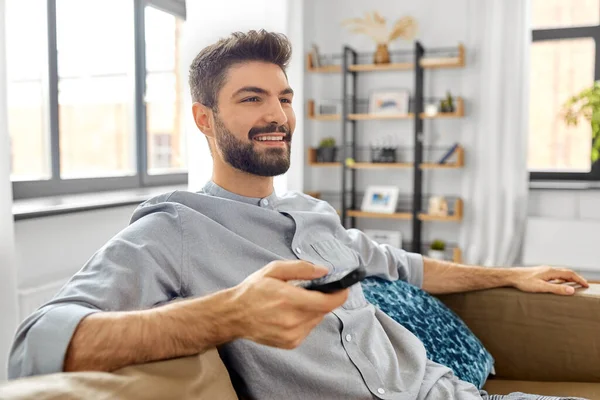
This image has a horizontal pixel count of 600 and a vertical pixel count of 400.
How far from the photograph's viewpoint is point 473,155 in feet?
13.6

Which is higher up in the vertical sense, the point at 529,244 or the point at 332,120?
the point at 332,120

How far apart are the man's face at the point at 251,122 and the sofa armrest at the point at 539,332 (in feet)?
2.50

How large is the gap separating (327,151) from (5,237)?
2820 mm

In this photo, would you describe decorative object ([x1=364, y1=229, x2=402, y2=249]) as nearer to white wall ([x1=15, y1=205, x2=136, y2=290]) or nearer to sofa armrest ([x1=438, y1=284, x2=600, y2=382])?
white wall ([x1=15, y1=205, x2=136, y2=290])

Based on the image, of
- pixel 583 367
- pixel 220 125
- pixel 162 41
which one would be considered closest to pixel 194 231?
pixel 220 125

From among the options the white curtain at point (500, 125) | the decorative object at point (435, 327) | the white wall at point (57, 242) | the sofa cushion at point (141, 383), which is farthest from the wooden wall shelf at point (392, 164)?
the sofa cushion at point (141, 383)

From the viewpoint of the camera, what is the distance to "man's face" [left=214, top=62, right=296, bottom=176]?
137 centimetres

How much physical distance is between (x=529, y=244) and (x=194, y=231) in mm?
3254

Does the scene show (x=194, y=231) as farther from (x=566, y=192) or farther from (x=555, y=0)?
(x=555, y=0)

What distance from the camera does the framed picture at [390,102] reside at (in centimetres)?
419

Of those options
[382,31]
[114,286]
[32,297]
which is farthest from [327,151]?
[114,286]

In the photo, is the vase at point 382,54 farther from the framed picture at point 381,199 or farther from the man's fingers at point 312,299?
the man's fingers at point 312,299

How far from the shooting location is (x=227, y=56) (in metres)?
1.39

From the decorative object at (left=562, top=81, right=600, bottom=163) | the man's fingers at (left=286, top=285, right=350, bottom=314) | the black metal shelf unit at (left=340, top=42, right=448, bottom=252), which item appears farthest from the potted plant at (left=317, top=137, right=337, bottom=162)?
the man's fingers at (left=286, top=285, right=350, bottom=314)
